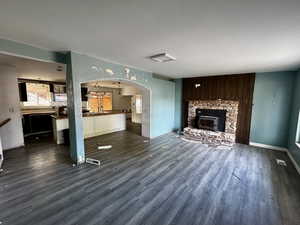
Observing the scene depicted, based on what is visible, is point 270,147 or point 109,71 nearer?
point 109,71

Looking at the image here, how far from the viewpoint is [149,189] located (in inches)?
95.5

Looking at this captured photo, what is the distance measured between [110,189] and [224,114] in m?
4.83

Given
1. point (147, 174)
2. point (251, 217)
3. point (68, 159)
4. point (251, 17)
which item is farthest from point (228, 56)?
point (68, 159)

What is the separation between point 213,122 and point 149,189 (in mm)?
4103

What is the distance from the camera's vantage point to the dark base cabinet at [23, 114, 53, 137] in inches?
220

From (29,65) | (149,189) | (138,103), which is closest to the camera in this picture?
(149,189)

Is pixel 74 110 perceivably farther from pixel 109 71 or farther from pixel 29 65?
pixel 29 65

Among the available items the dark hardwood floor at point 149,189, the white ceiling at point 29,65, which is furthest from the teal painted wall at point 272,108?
the white ceiling at point 29,65

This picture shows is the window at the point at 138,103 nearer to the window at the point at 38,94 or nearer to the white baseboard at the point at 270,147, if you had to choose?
the window at the point at 38,94

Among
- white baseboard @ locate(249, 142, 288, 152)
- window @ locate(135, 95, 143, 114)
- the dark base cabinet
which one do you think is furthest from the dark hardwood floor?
window @ locate(135, 95, 143, 114)

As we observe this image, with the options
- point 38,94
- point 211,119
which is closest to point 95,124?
point 38,94

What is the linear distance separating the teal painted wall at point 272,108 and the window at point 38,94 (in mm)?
8815

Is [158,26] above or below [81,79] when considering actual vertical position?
above

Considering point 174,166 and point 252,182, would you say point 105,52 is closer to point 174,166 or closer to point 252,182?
point 174,166
